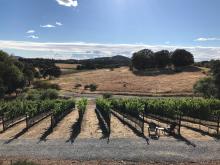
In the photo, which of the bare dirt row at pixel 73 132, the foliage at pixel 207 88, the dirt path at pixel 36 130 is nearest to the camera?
the bare dirt row at pixel 73 132

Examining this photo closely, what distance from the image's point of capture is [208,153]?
2662cm

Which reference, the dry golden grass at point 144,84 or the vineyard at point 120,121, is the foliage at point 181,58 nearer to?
the dry golden grass at point 144,84

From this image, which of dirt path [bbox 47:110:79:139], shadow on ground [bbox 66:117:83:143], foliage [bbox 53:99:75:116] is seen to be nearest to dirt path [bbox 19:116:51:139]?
dirt path [bbox 47:110:79:139]

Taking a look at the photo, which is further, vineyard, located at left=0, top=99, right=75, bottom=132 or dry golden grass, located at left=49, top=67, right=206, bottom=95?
dry golden grass, located at left=49, top=67, right=206, bottom=95

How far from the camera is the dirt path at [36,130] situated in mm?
33334

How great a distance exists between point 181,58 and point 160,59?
10571mm

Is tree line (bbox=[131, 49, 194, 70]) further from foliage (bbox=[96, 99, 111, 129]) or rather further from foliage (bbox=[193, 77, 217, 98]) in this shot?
foliage (bbox=[96, 99, 111, 129])

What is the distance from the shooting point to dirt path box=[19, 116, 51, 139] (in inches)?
1312

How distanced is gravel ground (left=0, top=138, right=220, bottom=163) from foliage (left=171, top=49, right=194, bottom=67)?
12866 cm

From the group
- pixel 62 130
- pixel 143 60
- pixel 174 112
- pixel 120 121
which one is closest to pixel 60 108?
pixel 120 121

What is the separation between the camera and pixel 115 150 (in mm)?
27359

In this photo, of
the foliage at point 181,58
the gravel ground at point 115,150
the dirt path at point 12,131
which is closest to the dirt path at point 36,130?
the dirt path at point 12,131

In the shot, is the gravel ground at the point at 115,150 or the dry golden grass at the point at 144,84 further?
the dry golden grass at the point at 144,84

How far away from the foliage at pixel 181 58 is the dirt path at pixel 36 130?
393 feet
